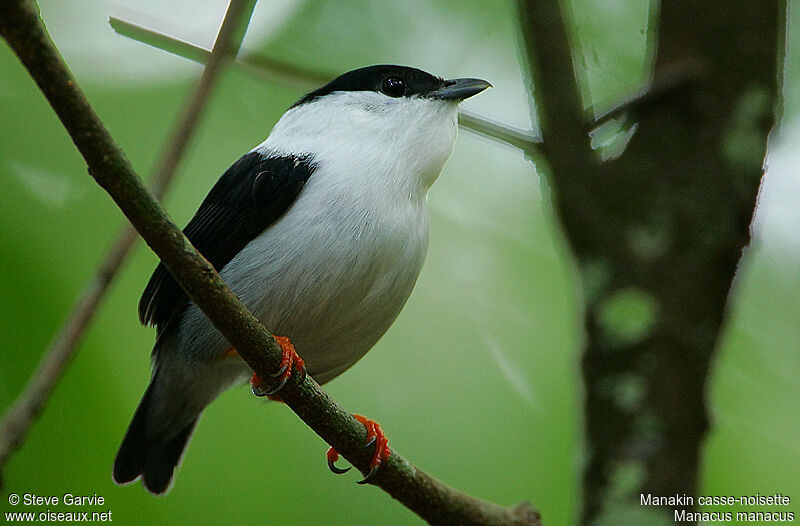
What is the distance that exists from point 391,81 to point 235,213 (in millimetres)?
809

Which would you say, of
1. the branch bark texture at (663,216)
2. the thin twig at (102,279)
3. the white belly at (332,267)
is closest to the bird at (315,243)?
the white belly at (332,267)

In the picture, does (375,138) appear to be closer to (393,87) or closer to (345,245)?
(393,87)

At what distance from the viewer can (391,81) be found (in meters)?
3.03

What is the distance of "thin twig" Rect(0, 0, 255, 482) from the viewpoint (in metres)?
2.08

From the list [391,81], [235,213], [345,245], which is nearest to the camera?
[345,245]

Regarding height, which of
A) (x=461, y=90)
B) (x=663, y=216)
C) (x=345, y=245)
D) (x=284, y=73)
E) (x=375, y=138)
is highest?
(x=284, y=73)

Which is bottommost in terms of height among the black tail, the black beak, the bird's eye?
the black tail

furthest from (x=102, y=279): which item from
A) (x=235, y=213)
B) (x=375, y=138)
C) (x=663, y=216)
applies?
(x=663, y=216)

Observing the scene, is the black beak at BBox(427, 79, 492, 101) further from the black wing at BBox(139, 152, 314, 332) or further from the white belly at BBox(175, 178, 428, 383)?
the black wing at BBox(139, 152, 314, 332)

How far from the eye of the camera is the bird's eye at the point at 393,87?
9.84 ft

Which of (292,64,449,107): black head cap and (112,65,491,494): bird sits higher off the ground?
(292,64,449,107): black head cap

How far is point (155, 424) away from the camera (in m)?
3.09

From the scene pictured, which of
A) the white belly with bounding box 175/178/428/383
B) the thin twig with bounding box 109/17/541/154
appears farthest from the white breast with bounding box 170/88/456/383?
the thin twig with bounding box 109/17/541/154

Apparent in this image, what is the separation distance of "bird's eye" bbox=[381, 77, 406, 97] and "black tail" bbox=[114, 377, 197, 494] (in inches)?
54.4
